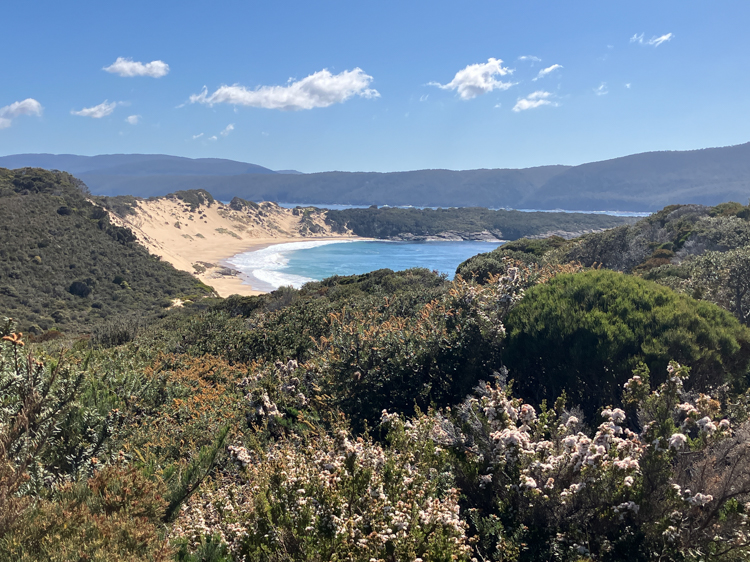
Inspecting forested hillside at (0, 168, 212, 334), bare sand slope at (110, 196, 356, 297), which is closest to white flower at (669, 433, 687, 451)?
forested hillside at (0, 168, 212, 334)

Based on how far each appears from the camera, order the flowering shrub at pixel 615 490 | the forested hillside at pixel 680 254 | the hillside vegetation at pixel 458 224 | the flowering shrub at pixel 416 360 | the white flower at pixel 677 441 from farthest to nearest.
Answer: the hillside vegetation at pixel 458 224
the forested hillside at pixel 680 254
the flowering shrub at pixel 416 360
the white flower at pixel 677 441
the flowering shrub at pixel 615 490

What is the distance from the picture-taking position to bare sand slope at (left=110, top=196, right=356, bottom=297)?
54969mm

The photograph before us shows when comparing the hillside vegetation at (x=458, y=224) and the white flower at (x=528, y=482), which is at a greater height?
the hillside vegetation at (x=458, y=224)

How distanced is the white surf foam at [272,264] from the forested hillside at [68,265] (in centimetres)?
792

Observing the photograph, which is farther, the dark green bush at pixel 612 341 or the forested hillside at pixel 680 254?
the forested hillside at pixel 680 254

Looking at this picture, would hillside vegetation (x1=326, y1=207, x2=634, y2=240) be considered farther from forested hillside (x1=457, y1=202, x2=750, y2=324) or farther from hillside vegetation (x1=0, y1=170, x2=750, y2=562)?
hillside vegetation (x1=0, y1=170, x2=750, y2=562)

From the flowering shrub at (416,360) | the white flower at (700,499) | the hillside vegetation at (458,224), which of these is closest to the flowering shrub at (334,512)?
the white flower at (700,499)

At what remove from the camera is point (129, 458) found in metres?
4.42

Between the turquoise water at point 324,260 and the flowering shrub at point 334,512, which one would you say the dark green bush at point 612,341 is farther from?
the turquoise water at point 324,260

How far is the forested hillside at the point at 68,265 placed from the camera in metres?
32.5

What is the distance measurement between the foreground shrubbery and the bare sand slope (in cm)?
3886

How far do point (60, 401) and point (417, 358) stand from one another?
3980 millimetres

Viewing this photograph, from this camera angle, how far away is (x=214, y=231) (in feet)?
289

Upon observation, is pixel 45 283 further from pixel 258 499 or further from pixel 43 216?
pixel 258 499
